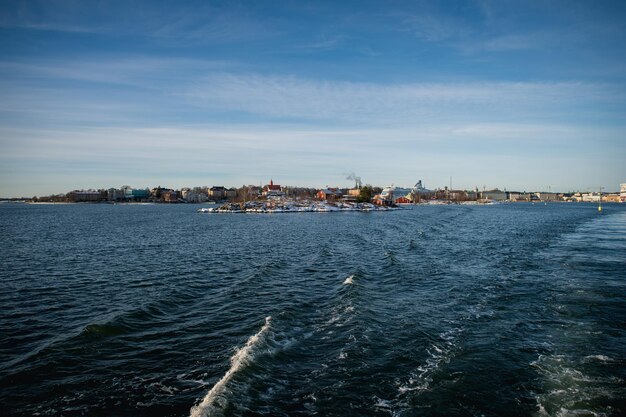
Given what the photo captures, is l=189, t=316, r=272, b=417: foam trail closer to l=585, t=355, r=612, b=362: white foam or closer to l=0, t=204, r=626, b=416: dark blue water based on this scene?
l=0, t=204, r=626, b=416: dark blue water

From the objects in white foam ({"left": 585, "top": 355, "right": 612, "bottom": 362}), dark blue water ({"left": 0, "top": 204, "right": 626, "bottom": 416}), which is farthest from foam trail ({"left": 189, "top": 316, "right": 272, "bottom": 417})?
white foam ({"left": 585, "top": 355, "right": 612, "bottom": 362})

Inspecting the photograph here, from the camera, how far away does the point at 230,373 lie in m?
13.9

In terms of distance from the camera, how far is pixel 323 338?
17.5 m

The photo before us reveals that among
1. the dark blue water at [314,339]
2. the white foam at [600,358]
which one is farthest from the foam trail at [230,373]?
the white foam at [600,358]

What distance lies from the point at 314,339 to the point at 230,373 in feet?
15.1

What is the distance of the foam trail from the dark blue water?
57 millimetres

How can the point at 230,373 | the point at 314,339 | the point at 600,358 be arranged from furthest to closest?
1. the point at 314,339
2. the point at 600,358
3. the point at 230,373

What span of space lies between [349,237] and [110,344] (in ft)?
147

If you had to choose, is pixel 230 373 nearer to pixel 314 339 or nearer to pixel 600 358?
pixel 314 339

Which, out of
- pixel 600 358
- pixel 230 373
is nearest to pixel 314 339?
pixel 230 373

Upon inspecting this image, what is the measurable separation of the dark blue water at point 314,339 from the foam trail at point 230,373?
6 cm

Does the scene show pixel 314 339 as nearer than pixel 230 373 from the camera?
No

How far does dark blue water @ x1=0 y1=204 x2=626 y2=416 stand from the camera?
40.5 feet

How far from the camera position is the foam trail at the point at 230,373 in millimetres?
Answer: 11602
